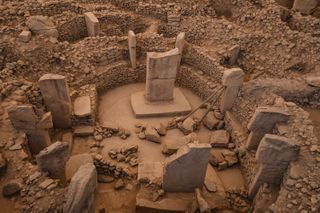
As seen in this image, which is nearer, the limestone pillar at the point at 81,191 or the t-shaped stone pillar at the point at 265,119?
the limestone pillar at the point at 81,191

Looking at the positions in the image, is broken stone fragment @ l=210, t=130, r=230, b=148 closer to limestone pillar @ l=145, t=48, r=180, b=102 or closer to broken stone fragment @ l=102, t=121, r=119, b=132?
limestone pillar @ l=145, t=48, r=180, b=102

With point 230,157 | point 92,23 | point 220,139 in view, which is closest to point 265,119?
point 230,157

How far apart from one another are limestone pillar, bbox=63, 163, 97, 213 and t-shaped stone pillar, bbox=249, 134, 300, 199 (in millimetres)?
3463

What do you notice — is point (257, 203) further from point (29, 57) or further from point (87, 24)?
point (87, 24)

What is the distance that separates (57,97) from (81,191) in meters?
3.53

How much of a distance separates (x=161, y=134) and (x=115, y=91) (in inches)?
103

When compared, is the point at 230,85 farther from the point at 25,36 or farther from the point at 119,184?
the point at 25,36

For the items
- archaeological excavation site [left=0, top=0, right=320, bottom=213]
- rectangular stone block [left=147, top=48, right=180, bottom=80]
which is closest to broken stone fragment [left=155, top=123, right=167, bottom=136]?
archaeological excavation site [left=0, top=0, right=320, bottom=213]

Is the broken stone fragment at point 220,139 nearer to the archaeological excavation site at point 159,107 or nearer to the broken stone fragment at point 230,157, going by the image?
the archaeological excavation site at point 159,107

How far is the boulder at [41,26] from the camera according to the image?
913 centimetres

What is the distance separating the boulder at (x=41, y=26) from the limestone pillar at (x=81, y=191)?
19.8ft

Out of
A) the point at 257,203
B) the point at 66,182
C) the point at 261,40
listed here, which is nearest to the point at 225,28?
the point at 261,40

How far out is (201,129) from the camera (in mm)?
8961

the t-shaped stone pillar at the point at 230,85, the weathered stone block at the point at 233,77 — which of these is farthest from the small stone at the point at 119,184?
the weathered stone block at the point at 233,77
